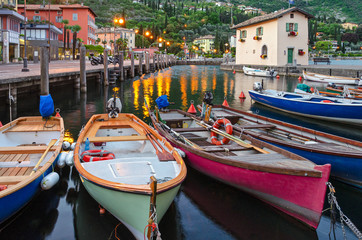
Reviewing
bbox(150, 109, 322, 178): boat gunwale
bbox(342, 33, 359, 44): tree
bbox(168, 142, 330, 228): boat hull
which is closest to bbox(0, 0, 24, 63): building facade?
bbox(150, 109, 322, 178): boat gunwale

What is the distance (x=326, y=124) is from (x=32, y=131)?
42.3 feet

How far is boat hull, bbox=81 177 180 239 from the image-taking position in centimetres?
509

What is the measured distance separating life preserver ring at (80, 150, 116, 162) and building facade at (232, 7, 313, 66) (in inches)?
1836

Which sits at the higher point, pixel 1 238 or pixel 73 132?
pixel 73 132

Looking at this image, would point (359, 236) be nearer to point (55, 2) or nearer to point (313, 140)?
point (313, 140)

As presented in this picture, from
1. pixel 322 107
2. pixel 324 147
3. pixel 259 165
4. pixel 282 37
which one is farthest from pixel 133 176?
pixel 282 37

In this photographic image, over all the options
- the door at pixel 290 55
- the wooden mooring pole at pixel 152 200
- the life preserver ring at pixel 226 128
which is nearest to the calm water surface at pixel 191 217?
the wooden mooring pole at pixel 152 200

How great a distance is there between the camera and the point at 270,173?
641cm

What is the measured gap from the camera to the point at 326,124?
15977mm

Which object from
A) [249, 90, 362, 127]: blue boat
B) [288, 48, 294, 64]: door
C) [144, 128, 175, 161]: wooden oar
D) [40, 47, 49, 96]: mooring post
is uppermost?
[288, 48, 294, 64]: door

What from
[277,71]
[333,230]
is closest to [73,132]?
[333,230]

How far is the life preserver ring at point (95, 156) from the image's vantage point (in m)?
7.09

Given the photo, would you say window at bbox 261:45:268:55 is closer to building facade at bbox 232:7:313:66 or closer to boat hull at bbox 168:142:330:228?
building facade at bbox 232:7:313:66

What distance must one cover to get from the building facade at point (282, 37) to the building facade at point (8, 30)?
34966 millimetres
